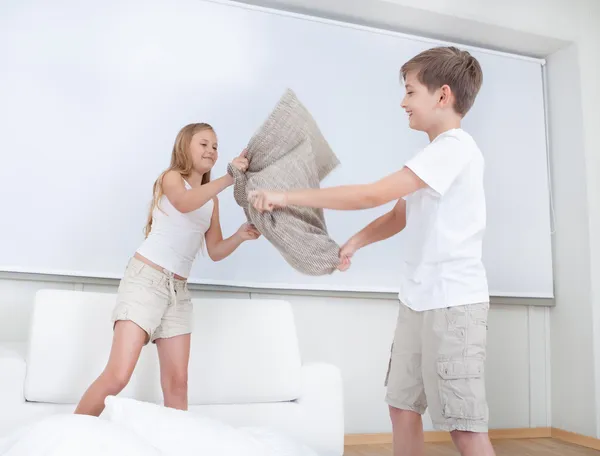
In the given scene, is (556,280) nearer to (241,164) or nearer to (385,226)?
(385,226)

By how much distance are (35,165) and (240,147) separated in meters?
0.91

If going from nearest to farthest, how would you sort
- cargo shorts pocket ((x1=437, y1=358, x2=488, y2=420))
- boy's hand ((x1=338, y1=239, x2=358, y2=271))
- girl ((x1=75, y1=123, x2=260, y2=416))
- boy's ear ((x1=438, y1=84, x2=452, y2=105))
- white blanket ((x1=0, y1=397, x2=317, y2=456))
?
white blanket ((x1=0, y1=397, x2=317, y2=456)) < cargo shorts pocket ((x1=437, y1=358, x2=488, y2=420)) < boy's ear ((x1=438, y1=84, x2=452, y2=105)) < boy's hand ((x1=338, y1=239, x2=358, y2=271)) < girl ((x1=75, y1=123, x2=260, y2=416))

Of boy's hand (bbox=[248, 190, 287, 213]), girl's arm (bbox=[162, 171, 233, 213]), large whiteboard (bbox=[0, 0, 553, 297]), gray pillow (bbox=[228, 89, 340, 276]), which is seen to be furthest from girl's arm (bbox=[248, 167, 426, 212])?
large whiteboard (bbox=[0, 0, 553, 297])

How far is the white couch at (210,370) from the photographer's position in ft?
6.58

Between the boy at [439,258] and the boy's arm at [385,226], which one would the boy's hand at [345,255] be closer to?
the boy's arm at [385,226]

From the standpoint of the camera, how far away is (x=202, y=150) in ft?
7.16

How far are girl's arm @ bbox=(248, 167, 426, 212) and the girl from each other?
0.33 metres

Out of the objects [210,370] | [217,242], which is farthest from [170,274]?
[210,370]

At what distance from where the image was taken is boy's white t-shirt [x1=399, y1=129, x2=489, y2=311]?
1.52 m

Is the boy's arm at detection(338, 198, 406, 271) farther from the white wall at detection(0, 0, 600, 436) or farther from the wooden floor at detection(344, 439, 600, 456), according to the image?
the wooden floor at detection(344, 439, 600, 456)

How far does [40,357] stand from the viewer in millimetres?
2027

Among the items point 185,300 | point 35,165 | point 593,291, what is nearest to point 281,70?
point 35,165

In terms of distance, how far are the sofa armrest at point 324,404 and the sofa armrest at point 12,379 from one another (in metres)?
0.92

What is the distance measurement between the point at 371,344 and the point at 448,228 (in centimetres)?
174
